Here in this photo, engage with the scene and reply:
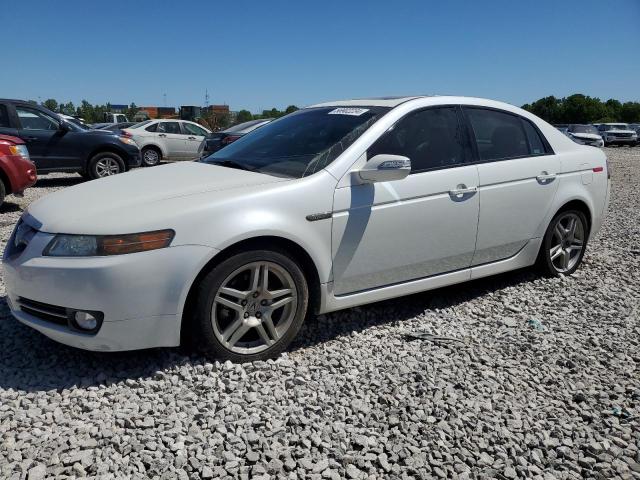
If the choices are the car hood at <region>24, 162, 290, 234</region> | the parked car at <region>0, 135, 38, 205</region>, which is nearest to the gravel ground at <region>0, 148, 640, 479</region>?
the car hood at <region>24, 162, 290, 234</region>

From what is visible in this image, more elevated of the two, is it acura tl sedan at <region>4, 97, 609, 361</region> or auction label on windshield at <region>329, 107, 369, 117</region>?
auction label on windshield at <region>329, 107, 369, 117</region>

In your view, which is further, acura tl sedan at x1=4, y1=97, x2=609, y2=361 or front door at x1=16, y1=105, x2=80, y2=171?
front door at x1=16, y1=105, x2=80, y2=171

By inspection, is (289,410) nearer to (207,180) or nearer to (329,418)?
(329,418)

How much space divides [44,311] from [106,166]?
920 cm

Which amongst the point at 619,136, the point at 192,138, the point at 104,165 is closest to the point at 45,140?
the point at 104,165

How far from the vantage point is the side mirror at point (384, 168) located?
3.37 metres

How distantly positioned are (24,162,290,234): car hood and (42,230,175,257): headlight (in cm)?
5

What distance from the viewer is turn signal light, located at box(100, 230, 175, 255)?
9.31ft

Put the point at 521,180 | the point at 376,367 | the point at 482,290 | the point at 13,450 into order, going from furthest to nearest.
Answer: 1. the point at 482,290
2. the point at 521,180
3. the point at 376,367
4. the point at 13,450

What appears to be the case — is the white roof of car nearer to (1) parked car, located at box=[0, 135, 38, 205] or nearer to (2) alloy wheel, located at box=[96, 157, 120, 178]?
(1) parked car, located at box=[0, 135, 38, 205]

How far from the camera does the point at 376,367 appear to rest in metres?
3.26

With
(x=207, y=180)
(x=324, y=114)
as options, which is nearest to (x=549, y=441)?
(x=207, y=180)

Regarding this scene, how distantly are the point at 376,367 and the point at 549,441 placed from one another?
1025 millimetres

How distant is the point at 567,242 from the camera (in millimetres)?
4898
